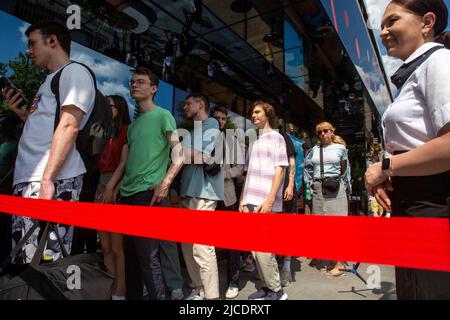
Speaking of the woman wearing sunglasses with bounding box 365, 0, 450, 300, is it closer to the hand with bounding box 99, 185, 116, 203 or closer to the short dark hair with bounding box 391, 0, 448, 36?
the short dark hair with bounding box 391, 0, 448, 36

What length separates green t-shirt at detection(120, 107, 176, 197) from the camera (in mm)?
2094

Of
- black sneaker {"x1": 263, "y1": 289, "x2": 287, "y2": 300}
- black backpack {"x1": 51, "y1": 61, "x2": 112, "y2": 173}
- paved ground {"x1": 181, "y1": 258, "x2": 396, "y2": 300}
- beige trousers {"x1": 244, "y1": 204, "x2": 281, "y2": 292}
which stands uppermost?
black backpack {"x1": 51, "y1": 61, "x2": 112, "y2": 173}

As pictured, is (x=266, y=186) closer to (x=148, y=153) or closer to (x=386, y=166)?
(x=148, y=153)

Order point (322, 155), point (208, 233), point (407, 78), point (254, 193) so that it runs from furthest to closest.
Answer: point (322, 155) → point (254, 193) → point (407, 78) → point (208, 233)

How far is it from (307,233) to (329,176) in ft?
9.86

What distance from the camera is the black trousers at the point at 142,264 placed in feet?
6.40

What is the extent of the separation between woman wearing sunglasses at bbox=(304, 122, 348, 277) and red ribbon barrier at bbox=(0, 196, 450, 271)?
9.49 ft

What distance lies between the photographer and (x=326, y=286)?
113 inches

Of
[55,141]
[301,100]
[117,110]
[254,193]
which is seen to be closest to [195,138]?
[254,193]

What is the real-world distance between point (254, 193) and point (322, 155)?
63.9 inches

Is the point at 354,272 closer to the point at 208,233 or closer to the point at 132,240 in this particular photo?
the point at 132,240

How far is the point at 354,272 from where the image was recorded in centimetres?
297

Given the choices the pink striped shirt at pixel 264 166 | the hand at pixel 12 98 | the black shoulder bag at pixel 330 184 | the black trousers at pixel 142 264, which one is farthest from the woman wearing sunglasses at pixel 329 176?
the hand at pixel 12 98

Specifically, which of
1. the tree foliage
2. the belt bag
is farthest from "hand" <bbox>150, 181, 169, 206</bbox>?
the tree foliage
